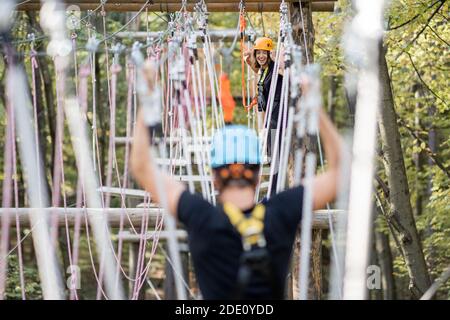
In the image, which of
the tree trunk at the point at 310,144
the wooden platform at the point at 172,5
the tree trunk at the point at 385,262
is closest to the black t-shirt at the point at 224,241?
the tree trunk at the point at 310,144

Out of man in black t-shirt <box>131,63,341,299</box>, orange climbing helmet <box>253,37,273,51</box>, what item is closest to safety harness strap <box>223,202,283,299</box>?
man in black t-shirt <box>131,63,341,299</box>

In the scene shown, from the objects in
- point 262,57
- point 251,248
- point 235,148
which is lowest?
point 251,248

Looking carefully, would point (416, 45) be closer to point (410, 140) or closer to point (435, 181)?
point (435, 181)

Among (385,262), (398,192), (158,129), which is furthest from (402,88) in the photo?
(158,129)

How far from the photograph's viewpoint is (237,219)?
91.9 inches

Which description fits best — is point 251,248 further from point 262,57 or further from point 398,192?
point 398,192

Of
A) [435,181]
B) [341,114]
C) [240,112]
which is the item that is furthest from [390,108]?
[341,114]

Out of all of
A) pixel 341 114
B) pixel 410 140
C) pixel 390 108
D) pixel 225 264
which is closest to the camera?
pixel 225 264

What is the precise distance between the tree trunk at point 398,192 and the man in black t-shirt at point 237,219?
15.1ft

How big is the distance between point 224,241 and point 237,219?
71 millimetres

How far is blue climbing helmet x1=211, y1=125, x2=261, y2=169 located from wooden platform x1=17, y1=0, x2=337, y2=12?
3.42m

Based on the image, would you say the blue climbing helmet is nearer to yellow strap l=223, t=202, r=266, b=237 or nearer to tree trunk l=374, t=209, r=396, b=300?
yellow strap l=223, t=202, r=266, b=237

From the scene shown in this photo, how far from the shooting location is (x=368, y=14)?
4.36m
